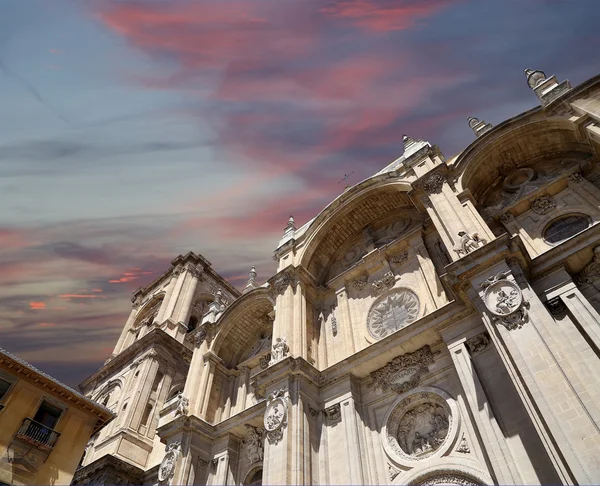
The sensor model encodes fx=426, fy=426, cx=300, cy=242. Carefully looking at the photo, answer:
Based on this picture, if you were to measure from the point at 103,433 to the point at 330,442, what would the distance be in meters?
20.4

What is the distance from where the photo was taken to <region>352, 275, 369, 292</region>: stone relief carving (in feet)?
66.7

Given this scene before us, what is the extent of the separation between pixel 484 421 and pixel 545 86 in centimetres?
1421

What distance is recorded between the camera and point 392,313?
18.1 meters

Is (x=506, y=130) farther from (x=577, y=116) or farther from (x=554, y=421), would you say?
(x=554, y=421)

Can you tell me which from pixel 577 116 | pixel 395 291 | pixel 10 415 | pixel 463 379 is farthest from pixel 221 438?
pixel 577 116

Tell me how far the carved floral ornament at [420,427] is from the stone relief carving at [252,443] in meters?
6.57

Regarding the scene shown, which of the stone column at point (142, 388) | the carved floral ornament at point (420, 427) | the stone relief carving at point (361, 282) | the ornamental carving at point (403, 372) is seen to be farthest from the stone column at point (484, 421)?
the stone column at point (142, 388)

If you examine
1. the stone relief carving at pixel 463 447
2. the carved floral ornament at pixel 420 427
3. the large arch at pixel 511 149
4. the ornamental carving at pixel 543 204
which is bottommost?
the stone relief carving at pixel 463 447

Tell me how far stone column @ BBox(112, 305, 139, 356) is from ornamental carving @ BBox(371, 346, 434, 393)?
1218 inches

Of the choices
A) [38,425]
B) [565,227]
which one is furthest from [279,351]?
[565,227]

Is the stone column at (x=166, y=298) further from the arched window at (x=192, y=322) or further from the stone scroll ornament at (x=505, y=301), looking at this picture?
the stone scroll ornament at (x=505, y=301)

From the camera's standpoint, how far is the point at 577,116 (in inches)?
627

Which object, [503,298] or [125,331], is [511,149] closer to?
[503,298]

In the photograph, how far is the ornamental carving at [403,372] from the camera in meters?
15.1
